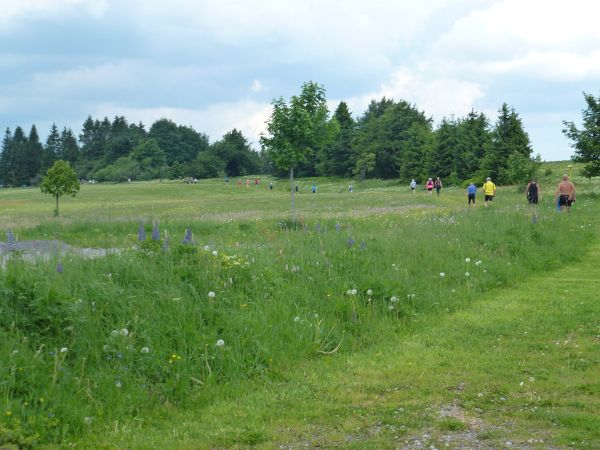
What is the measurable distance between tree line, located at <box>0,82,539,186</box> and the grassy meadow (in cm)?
1661

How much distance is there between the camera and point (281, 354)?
6598mm

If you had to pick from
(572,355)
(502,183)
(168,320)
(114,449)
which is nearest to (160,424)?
(114,449)

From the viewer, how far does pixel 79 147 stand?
156 meters

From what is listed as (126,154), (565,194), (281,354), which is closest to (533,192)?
(565,194)

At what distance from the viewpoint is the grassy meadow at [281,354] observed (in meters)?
4.86

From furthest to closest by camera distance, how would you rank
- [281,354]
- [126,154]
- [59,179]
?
[126,154], [59,179], [281,354]

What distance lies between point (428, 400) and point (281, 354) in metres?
1.73

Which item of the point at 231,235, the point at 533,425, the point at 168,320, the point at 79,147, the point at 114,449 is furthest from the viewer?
the point at 79,147

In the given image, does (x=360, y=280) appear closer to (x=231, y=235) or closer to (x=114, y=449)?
(x=114, y=449)

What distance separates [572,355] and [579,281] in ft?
16.4

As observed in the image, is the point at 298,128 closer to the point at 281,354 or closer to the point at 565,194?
the point at 565,194

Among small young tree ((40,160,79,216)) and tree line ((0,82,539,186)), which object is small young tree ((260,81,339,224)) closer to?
tree line ((0,82,539,186))

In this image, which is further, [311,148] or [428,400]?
[311,148]

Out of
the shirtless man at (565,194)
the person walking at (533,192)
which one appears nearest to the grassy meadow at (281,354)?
the shirtless man at (565,194)
